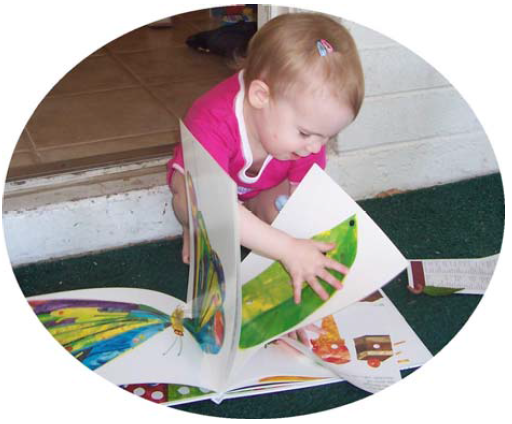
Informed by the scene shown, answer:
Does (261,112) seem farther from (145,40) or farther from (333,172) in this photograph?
(145,40)

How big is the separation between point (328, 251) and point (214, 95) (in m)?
0.37

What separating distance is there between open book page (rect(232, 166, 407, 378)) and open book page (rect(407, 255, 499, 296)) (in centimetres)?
27

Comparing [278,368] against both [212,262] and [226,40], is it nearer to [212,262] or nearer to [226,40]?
[212,262]

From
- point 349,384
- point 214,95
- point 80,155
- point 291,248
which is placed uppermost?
point 214,95

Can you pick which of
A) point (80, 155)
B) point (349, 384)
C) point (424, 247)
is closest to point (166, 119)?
point (80, 155)

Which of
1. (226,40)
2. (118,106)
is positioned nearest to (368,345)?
(118,106)

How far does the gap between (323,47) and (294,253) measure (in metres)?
0.32

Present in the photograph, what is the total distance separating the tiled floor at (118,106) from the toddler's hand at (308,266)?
60 cm

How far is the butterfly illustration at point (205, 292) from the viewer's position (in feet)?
2.90

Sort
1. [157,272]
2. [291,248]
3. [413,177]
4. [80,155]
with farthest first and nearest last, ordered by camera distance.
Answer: [413,177] < [80,155] < [157,272] < [291,248]

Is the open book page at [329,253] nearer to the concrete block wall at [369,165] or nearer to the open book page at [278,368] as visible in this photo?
the open book page at [278,368]

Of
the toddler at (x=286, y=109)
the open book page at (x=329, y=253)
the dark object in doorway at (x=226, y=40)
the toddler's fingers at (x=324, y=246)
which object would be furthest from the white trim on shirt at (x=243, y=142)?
the dark object in doorway at (x=226, y=40)

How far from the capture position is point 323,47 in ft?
3.10

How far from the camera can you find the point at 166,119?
1607 mm
